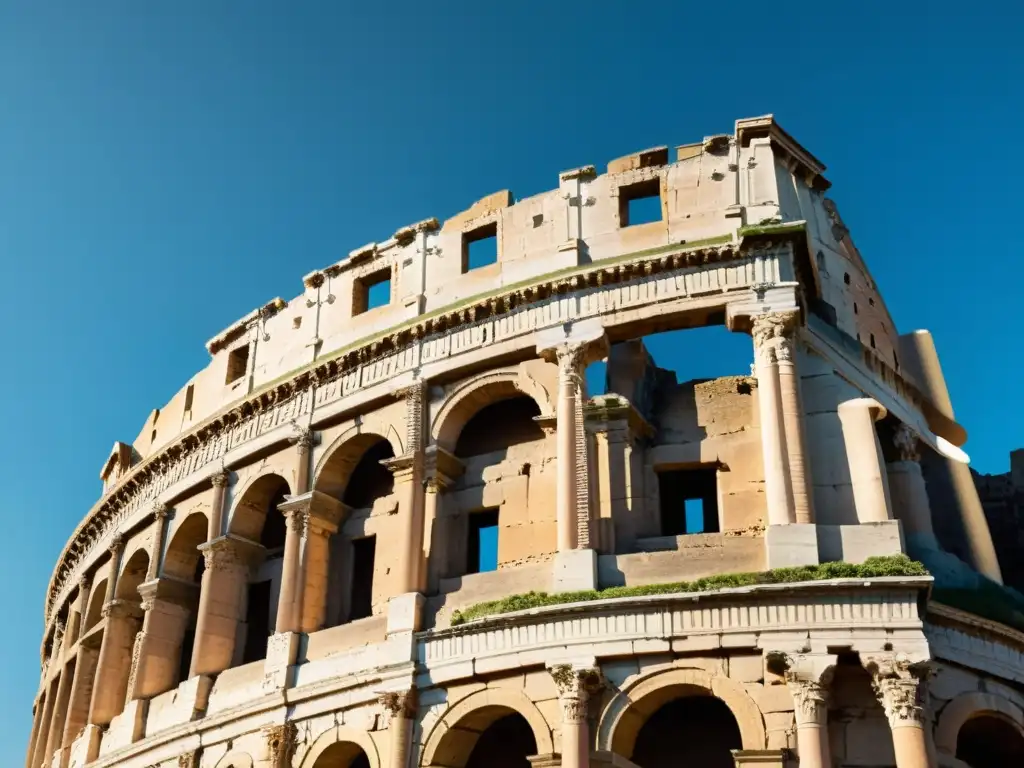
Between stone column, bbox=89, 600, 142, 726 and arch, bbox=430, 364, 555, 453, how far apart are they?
33.2ft

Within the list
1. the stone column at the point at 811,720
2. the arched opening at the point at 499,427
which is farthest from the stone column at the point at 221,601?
the stone column at the point at 811,720

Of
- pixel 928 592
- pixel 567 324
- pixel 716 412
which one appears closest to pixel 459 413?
pixel 567 324

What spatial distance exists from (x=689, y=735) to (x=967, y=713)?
3806mm

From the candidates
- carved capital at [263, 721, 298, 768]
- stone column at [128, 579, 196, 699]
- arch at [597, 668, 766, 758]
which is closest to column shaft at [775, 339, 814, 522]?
arch at [597, 668, 766, 758]

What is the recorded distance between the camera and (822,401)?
18.6m

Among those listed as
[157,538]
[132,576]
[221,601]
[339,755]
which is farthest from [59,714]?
[339,755]

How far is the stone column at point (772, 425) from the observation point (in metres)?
17.1

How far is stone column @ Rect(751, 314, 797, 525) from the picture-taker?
56.2 ft

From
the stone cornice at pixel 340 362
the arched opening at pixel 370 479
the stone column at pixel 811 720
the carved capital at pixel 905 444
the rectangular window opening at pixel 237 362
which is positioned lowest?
the stone column at pixel 811 720

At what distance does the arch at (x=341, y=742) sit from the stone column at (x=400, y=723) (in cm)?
47

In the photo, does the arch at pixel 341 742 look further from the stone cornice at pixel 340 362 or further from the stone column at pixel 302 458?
the stone cornice at pixel 340 362

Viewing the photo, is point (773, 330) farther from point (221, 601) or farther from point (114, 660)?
point (114, 660)

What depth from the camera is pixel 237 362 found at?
26.7 metres

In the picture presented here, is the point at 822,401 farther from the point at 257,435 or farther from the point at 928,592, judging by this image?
the point at 257,435
